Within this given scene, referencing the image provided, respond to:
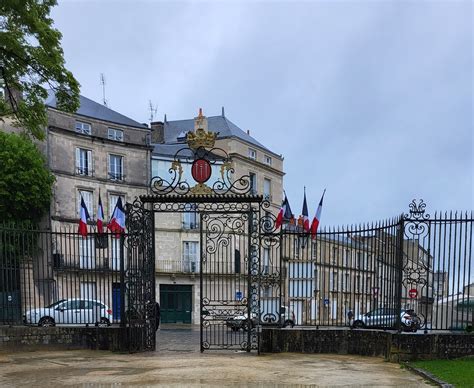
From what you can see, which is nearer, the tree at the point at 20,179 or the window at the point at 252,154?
the tree at the point at 20,179

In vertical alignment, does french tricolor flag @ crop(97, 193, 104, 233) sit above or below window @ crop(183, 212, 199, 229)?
above

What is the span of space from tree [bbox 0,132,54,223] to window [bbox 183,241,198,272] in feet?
31.8

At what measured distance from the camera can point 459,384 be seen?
7871 millimetres

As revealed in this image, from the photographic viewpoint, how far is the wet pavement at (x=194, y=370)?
28.1 ft

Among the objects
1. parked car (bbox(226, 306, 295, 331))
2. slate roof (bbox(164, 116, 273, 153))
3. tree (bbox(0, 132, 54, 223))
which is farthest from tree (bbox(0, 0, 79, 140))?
slate roof (bbox(164, 116, 273, 153))

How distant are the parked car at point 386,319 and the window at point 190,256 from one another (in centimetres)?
2492

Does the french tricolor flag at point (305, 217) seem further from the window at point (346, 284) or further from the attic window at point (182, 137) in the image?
the attic window at point (182, 137)

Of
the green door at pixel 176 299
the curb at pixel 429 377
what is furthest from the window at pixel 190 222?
the curb at pixel 429 377

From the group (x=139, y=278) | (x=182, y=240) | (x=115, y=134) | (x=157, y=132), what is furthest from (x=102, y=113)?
(x=139, y=278)

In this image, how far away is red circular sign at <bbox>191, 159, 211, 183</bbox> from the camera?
41.6 ft

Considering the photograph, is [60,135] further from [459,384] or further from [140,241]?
[459,384]

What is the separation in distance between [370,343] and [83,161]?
88.2 ft

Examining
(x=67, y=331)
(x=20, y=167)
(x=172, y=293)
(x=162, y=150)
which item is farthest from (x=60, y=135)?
(x=67, y=331)

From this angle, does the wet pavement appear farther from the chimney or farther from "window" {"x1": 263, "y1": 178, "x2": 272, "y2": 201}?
the chimney
